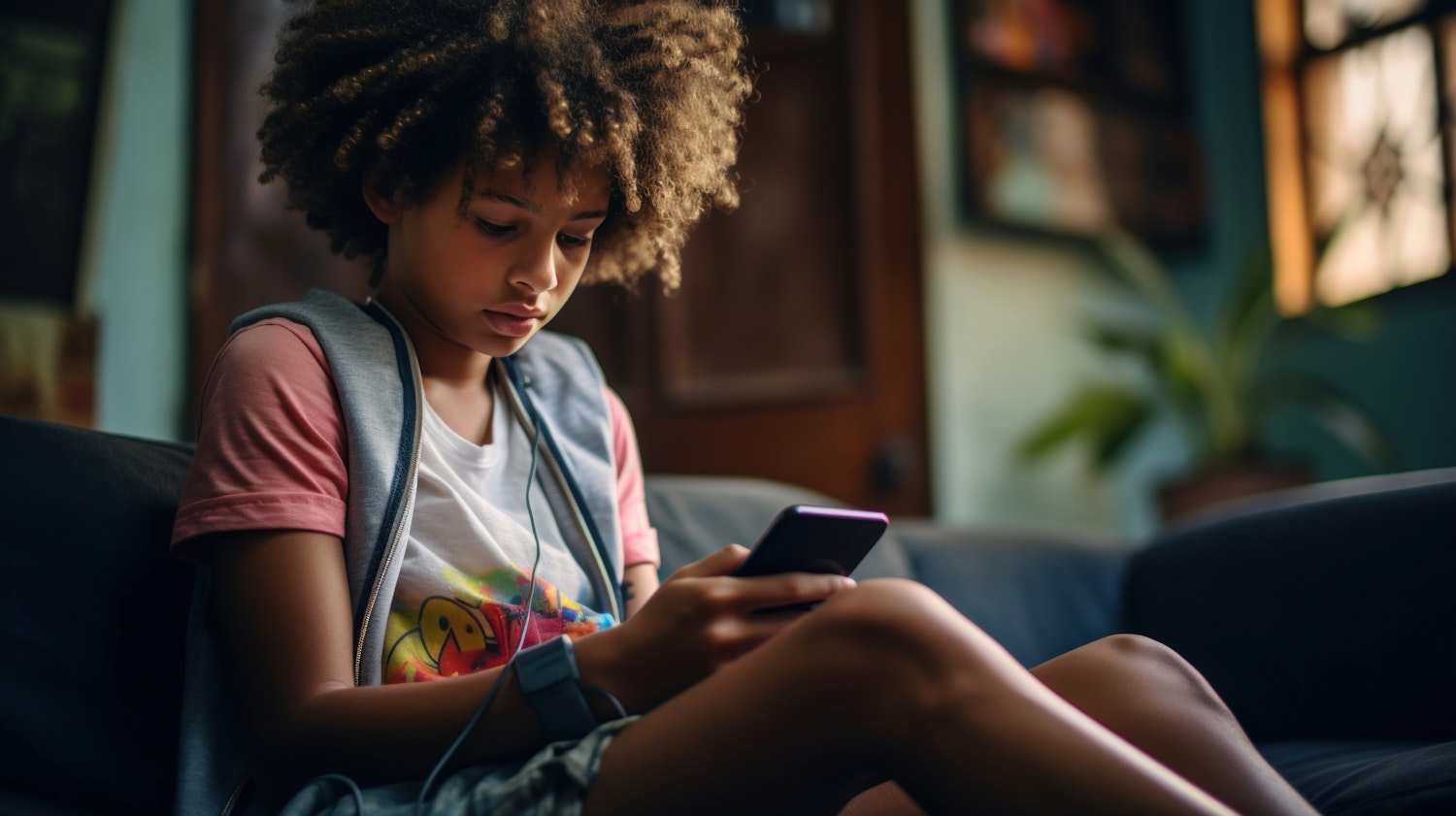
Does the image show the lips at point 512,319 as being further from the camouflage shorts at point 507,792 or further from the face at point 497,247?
the camouflage shorts at point 507,792

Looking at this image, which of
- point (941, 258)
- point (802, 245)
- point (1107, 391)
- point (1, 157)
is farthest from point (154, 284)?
point (1107, 391)

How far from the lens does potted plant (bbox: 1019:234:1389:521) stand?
10.4 feet

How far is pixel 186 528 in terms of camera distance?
3.09 ft

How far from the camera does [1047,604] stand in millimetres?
1799

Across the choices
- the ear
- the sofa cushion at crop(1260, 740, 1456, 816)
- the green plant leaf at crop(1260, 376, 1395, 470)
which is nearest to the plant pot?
the green plant leaf at crop(1260, 376, 1395, 470)

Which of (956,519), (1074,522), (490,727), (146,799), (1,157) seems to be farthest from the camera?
(1074,522)

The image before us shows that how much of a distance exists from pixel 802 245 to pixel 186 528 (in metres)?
2.23

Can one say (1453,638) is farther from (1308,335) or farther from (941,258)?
(1308,335)

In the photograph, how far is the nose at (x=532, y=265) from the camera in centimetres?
108

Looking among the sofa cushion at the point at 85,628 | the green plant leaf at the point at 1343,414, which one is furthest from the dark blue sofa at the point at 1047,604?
the green plant leaf at the point at 1343,414

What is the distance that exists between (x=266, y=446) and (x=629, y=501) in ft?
1.44

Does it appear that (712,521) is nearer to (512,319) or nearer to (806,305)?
(512,319)

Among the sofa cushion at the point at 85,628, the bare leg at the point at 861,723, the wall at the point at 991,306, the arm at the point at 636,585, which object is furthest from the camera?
the wall at the point at 991,306

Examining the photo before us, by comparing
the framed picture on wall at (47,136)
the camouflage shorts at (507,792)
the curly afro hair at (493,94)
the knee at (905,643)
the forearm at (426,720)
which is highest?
the framed picture on wall at (47,136)
